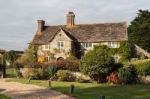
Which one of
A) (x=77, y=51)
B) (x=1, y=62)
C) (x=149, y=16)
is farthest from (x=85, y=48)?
(x=149, y=16)

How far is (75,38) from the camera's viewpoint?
65688mm

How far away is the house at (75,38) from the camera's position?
208 feet

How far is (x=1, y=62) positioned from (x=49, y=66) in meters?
9.05

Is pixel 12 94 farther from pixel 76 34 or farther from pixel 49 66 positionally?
pixel 76 34

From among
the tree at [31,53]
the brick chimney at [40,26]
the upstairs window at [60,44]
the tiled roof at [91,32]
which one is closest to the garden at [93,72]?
the upstairs window at [60,44]

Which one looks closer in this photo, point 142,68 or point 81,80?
point 142,68

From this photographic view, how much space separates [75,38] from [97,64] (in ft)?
87.3

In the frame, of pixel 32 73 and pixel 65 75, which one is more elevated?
pixel 32 73

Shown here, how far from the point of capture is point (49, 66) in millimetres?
43438

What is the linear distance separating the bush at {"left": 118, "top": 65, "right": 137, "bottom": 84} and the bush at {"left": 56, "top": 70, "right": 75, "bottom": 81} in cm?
625

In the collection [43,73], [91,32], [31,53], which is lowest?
[43,73]

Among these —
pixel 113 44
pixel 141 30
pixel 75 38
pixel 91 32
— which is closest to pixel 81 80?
pixel 113 44

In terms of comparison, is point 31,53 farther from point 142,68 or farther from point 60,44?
point 142,68

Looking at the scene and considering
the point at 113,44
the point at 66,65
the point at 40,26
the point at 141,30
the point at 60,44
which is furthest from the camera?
the point at 141,30
